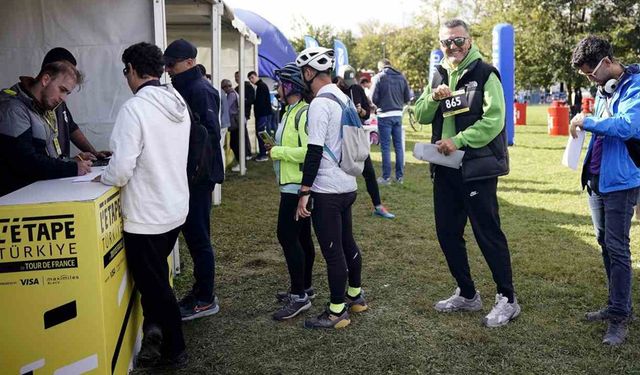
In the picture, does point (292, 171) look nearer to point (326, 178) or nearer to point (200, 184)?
point (326, 178)

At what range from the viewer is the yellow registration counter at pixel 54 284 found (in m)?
2.60

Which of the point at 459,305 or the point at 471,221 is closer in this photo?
the point at 471,221

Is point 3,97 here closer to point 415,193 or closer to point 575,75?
point 415,193

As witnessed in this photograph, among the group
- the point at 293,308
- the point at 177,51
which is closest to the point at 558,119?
the point at 293,308

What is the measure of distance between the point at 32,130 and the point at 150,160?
797 millimetres

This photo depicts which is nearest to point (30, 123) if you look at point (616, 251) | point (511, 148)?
point (616, 251)

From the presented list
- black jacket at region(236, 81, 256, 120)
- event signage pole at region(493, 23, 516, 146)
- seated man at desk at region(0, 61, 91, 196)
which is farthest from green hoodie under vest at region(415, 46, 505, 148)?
event signage pole at region(493, 23, 516, 146)

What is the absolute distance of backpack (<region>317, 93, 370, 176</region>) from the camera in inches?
148

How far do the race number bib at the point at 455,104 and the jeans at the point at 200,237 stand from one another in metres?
1.70

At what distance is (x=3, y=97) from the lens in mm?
3297

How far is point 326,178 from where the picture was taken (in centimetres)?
378

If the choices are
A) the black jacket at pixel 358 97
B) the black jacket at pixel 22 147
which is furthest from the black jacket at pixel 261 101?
the black jacket at pixel 22 147

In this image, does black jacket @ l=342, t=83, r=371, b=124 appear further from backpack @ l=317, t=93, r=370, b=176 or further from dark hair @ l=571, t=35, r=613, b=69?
dark hair @ l=571, t=35, r=613, b=69

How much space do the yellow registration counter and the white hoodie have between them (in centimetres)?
28
